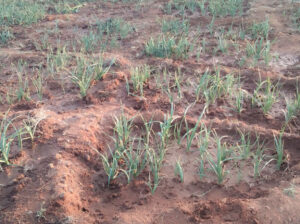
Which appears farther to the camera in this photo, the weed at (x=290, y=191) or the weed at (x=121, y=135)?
the weed at (x=121, y=135)

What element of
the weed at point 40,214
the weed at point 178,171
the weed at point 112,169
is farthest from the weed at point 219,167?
the weed at point 40,214

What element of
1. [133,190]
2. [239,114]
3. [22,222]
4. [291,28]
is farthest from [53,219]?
[291,28]

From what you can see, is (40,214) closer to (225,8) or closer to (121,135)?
(121,135)

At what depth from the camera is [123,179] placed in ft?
7.12

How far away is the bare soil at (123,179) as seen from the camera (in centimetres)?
184

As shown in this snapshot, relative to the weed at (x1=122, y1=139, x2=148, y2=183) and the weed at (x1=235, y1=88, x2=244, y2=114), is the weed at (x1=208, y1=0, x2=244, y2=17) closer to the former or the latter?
the weed at (x1=235, y1=88, x2=244, y2=114)

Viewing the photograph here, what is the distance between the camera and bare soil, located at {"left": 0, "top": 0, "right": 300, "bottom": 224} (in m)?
1.84

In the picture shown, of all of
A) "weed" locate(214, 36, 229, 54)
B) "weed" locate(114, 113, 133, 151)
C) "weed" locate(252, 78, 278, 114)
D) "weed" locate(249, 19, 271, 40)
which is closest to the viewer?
"weed" locate(114, 113, 133, 151)

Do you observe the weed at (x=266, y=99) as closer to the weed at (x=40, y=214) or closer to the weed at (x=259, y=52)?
the weed at (x=259, y=52)

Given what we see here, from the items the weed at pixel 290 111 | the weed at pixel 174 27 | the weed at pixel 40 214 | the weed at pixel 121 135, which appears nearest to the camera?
the weed at pixel 40 214

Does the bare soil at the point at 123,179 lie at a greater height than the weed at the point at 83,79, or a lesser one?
lesser

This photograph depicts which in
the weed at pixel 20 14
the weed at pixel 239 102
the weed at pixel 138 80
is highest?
the weed at pixel 20 14

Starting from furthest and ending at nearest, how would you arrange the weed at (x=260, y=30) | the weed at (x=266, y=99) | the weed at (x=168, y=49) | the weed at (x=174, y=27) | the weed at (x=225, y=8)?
1. the weed at (x=225, y=8)
2. the weed at (x=174, y=27)
3. the weed at (x=260, y=30)
4. the weed at (x=168, y=49)
5. the weed at (x=266, y=99)

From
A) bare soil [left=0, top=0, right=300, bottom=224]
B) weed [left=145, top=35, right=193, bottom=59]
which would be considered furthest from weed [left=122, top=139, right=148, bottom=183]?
weed [left=145, top=35, right=193, bottom=59]
